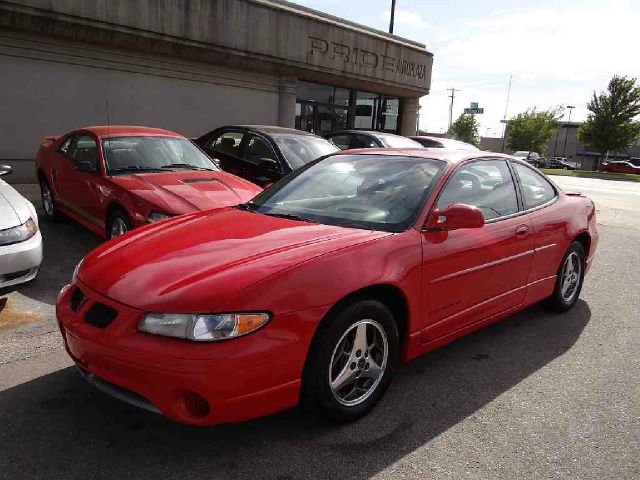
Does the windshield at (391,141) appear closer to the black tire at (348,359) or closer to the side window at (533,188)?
the side window at (533,188)

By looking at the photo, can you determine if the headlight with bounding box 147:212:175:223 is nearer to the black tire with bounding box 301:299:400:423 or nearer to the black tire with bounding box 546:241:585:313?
the black tire with bounding box 301:299:400:423

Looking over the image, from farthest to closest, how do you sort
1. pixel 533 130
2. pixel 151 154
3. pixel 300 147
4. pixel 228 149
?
pixel 533 130 < pixel 228 149 < pixel 300 147 < pixel 151 154

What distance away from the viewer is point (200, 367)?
2109mm

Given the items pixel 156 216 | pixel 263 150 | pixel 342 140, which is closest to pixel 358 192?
pixel 156 216

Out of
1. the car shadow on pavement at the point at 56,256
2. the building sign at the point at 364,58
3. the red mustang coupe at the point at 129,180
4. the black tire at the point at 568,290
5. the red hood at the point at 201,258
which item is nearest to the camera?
the red hood at the point at 201,258

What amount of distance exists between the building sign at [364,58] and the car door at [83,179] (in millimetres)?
10211

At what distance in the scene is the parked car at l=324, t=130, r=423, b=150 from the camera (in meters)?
10.2

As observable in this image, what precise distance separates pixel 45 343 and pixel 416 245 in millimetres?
2632

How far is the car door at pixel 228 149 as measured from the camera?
309 inches

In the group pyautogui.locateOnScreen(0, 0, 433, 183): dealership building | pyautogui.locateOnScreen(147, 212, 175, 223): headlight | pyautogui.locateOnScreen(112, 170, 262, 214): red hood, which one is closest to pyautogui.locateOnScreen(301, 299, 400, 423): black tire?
pyautogui.locateOnScreen(112, 170, 262, 214): red hood

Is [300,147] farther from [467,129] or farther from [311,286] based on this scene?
[467,129]

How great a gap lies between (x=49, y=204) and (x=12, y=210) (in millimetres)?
3286

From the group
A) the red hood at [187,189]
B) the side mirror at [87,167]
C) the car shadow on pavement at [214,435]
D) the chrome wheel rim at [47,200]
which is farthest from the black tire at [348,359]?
the chrome wheel rim at [47,200]

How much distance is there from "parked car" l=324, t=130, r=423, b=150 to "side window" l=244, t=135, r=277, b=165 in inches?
108
